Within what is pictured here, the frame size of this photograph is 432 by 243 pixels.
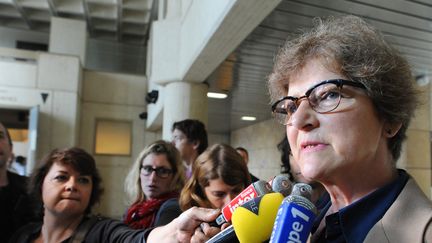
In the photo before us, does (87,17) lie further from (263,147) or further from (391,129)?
(391,129)

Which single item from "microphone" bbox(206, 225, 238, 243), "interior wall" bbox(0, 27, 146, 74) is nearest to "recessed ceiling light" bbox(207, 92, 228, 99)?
"microphone" bbox(206, 225, 238, 243)

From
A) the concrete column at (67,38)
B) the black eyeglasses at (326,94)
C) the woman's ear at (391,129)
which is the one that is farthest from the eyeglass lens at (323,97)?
the concrete column at (67,38)

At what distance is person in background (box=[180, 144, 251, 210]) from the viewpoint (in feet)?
6.17

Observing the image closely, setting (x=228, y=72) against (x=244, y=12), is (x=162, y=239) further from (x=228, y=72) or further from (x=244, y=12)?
(x=228, y=72)

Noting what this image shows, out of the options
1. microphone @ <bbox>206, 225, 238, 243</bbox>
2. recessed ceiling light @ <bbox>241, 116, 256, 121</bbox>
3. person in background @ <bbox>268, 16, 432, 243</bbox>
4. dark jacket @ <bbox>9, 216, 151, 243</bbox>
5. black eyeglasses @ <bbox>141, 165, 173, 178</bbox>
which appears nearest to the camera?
person in background @ <bbox>268, 16, 432, 243</bbox>

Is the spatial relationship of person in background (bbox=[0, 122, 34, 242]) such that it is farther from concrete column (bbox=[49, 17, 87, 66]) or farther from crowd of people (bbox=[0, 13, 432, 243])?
concrete column (bbox=[49, 17, 87, 66])

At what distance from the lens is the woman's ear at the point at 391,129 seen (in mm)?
936

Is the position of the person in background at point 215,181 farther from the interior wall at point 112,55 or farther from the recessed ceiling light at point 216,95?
the interior wall at point 112,55

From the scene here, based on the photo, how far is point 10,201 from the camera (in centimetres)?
221

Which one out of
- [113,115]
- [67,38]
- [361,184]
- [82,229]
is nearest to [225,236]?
[361,184]

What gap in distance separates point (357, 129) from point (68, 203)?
1504mm

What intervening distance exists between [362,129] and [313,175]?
160 millimetres

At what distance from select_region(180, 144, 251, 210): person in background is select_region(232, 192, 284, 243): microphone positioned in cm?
96

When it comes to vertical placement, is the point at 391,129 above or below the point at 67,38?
below
